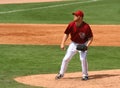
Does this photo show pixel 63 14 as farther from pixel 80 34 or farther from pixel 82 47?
pixel 82 47

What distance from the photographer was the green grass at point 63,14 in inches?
1138

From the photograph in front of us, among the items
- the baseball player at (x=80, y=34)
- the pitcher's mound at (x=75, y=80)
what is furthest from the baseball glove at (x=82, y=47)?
the pitcher's mound at (x=75, y=80)

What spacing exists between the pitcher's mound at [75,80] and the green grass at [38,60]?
1.55 ft

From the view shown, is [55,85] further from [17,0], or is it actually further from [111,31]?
[17,0]

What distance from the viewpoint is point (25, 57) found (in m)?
16.1

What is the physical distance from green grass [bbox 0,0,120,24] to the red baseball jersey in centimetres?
1641

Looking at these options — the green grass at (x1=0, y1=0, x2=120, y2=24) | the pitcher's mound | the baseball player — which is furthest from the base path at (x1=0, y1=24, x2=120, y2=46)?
the baseball player

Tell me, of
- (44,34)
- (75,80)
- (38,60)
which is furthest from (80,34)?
(44,34)

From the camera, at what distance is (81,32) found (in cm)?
1147

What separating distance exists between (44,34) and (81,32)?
11261mm

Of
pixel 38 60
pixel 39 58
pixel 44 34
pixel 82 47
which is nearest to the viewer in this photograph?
pixel 82 47

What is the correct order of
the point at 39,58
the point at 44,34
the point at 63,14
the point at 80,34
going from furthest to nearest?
the point at 63,14 → the point at 44,34 → the point at 39,58 → the point at 80,34

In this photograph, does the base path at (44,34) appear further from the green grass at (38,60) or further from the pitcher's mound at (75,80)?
the pitcher's mound at (75,80)

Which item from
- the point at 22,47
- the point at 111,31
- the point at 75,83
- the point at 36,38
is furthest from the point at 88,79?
the point at 111,31
